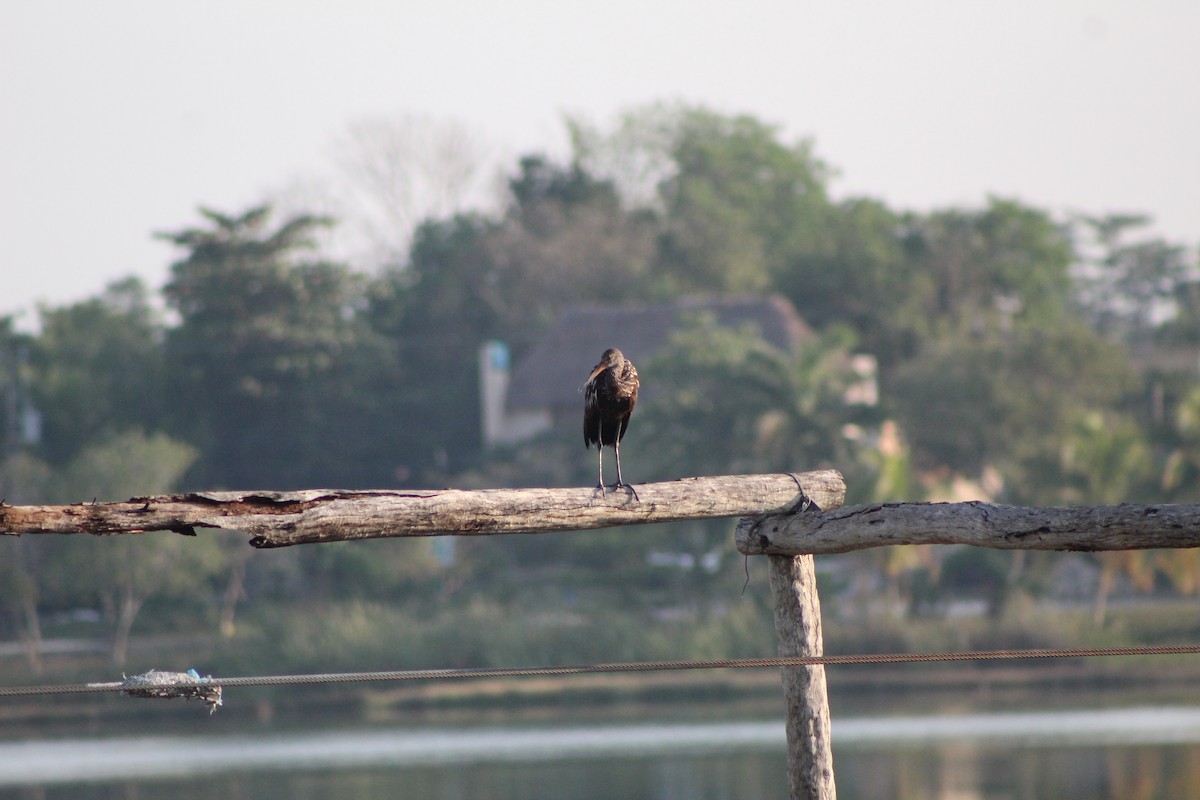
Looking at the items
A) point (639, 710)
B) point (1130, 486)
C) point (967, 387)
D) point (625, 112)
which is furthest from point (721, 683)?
point (625, 112)

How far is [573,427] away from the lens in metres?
38.4

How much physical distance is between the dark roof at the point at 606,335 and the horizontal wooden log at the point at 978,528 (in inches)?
1357

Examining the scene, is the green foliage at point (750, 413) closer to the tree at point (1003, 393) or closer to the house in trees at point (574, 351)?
the tree at point (1003, 393)

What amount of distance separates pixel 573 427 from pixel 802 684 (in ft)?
106

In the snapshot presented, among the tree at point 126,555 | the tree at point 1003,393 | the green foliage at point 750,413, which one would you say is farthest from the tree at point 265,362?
the tree at point 1003,393

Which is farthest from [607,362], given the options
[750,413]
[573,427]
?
[573,427]

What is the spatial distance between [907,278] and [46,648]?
84.3 feet

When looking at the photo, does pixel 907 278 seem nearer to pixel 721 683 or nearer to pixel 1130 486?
pixel 1130 486

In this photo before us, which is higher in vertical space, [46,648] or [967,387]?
[967,387]

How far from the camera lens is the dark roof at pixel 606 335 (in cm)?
4172

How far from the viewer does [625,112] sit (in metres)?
61.6

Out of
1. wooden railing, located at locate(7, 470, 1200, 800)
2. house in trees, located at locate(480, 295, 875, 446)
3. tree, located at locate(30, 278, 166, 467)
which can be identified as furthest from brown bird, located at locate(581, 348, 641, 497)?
house in trees, located at locate(480, 295, 875, 446)

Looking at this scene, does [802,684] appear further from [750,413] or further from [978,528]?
[750,413]

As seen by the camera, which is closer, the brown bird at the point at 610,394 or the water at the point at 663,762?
the brown bird at the point at 610,394
